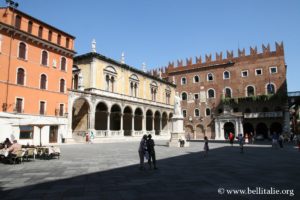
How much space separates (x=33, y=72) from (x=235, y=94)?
31591mm

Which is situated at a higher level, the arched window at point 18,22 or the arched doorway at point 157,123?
the arched window at point 18,22

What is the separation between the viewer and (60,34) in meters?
25.5

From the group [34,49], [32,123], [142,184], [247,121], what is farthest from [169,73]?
[142,184]

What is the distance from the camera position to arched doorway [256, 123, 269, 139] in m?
37.7

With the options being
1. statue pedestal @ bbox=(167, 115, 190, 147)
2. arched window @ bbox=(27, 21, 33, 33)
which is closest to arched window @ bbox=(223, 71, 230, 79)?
statue pedestal @ bbox=(167, 115, 190, 147)

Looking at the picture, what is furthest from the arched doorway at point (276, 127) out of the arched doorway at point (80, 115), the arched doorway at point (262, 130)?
the arched doorway at point (80, 115)

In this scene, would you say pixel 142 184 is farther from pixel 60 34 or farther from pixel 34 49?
pixel 60 34

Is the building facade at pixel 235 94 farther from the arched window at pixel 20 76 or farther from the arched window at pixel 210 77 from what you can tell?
the arched window at pixel 20 76

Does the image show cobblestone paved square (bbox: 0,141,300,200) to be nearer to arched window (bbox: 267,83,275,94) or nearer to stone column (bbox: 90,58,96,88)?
stone column (bbox: 90,58,96,88)

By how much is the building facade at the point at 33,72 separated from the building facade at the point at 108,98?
181 centimetres

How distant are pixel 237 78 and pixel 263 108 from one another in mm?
6646

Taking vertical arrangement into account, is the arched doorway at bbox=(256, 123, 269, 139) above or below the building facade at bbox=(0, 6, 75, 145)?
below

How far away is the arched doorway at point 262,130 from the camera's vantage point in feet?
124

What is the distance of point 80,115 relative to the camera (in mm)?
27641
